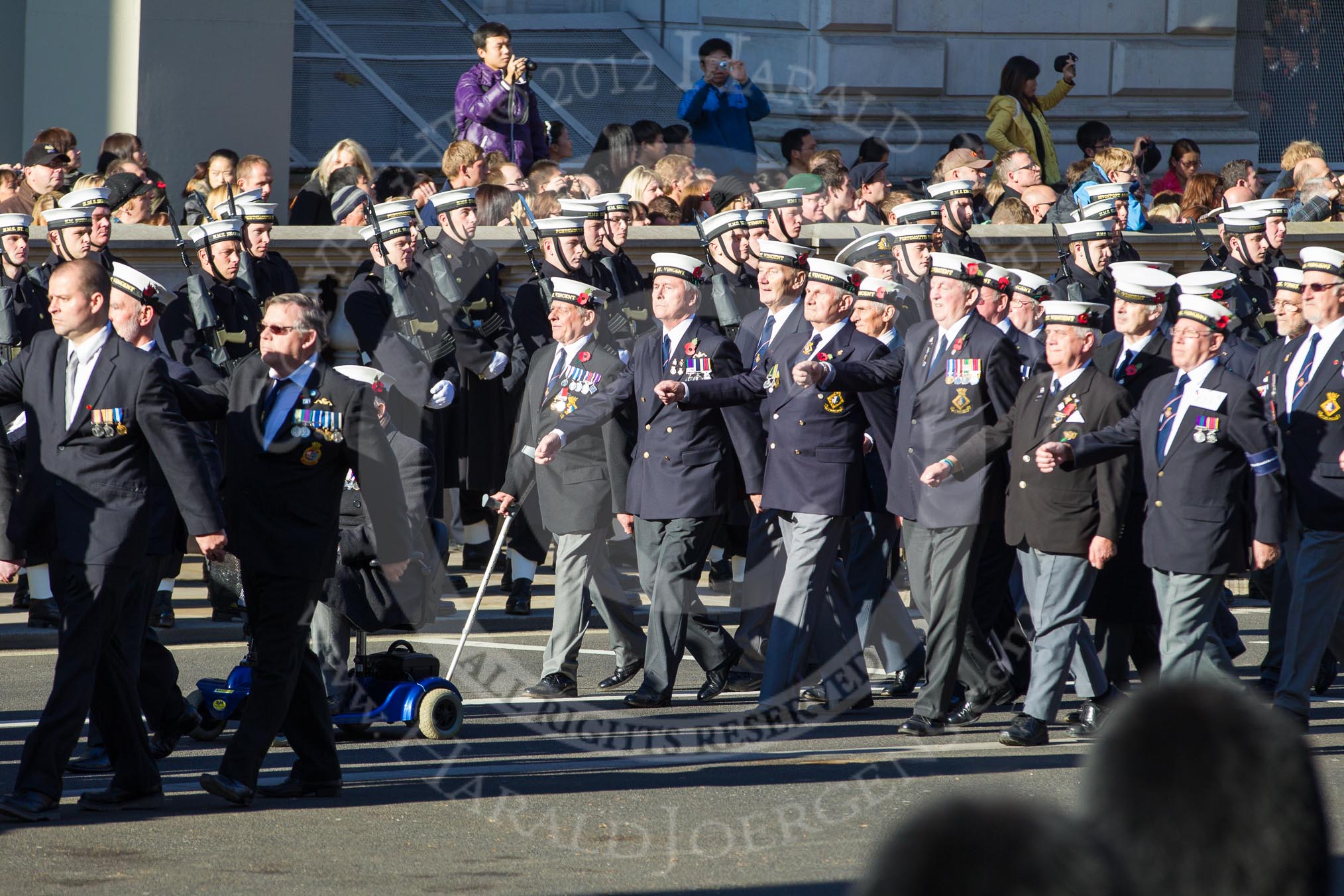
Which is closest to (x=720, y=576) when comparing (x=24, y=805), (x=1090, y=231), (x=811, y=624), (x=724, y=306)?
(x=724, y=306)

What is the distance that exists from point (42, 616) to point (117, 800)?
148 inches

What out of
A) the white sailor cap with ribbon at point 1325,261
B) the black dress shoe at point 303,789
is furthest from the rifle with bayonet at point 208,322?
the white sailor cap with ribbon at point 1325,261

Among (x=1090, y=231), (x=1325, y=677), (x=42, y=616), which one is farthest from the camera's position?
(x=1090, y=231)

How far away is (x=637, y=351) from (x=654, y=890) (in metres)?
3.88

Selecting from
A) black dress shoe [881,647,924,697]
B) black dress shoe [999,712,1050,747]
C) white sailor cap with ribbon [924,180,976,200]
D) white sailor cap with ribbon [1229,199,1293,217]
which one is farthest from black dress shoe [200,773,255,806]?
white sailor cap with ribbon [1229,199,1293,217]

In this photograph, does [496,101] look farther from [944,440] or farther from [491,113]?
[944,440]

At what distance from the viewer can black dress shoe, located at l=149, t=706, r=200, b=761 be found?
7.53 meters

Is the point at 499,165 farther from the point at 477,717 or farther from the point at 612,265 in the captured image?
the point at 477,717

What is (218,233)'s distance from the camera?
34.9 feet

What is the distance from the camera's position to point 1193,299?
7.96m

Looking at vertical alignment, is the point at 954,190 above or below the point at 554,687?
above

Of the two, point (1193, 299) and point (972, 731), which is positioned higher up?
point (1193, 299)

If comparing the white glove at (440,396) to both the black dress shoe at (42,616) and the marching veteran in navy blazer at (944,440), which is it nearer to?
the black dress shoe at (42,616)

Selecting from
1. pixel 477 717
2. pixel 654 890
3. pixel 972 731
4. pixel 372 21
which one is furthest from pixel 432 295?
pixel 372 21
